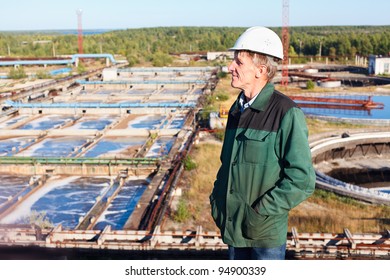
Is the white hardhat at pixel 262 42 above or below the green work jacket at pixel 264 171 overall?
above

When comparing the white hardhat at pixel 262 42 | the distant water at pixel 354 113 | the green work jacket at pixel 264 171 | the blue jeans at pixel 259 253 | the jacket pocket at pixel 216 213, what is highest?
the white hardhat at pixel 262 42

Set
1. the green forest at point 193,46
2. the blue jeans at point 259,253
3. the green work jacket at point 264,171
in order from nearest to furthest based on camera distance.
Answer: the green work jacket at point 264,171, the blue jeans at point 259,253, the green forest at point 193,46

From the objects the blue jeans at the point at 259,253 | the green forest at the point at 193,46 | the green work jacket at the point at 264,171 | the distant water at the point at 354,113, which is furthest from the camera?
the green forest at the point at 193,46

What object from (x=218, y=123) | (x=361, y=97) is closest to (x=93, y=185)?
(x=218, y=123)

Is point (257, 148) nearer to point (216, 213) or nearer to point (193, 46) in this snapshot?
point (216, 213)

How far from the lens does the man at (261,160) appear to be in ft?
4.21

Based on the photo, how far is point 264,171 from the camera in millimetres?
1324

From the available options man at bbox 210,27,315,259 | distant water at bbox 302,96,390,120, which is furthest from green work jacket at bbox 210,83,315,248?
distant water at bbox 302,96,390,120

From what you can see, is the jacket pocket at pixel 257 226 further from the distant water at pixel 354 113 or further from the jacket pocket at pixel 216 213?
the distant water at pixel 354 113

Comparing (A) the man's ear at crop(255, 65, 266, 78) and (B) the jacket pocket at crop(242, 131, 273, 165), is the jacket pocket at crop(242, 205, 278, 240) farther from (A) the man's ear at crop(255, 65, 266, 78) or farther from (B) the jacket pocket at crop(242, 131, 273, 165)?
(A) the man's ear at crop(255, 65, 266, 78)

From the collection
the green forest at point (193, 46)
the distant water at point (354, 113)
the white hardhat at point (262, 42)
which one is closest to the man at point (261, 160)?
the white hardhat at point (262, 42)

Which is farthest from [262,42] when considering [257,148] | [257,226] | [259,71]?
[257,226]

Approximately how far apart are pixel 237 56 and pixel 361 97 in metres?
19.3

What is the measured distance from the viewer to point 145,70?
1046 inches
